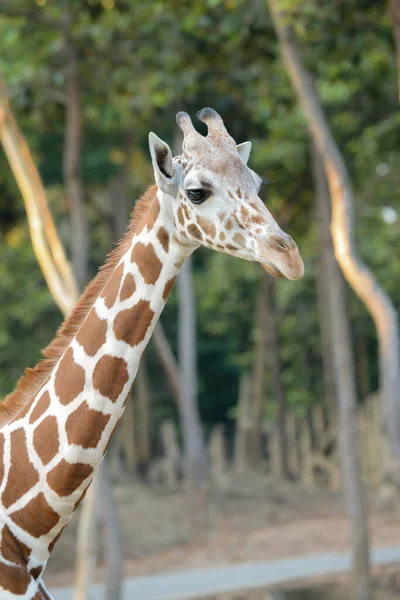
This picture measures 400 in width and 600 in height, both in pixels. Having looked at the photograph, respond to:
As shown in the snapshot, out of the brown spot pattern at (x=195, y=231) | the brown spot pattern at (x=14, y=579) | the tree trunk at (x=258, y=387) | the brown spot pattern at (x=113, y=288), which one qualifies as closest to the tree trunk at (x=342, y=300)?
the brown spot pattern at (x=113, y=288)

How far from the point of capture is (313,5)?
9250mm

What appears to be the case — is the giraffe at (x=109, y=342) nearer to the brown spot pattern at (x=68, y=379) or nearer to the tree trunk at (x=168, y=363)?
the brown spot pattern at (x=68, y=379)

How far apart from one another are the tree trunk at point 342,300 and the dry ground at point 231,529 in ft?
13.7

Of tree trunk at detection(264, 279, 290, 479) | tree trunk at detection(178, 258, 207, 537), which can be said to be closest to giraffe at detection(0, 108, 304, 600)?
tree trunk at detection(178, 258, 207, 537)

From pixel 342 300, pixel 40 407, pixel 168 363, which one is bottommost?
pixel 40 407

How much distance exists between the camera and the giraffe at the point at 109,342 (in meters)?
3.57

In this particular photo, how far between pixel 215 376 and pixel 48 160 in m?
12.5

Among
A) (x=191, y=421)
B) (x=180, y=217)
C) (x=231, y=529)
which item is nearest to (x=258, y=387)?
(x=191, y=421)

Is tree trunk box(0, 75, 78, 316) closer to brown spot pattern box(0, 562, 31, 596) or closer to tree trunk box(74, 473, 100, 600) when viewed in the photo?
tree trunk box(74, 473, 100, 600)

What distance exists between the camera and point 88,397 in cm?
377

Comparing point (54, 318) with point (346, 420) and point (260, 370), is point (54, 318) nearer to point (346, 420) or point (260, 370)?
point (260, 370)

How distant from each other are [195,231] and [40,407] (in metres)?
1.04

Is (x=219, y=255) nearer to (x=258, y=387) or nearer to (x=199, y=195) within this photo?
(x=258, y=387)

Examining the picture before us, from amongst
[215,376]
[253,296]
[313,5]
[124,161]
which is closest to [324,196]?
[313,5]
